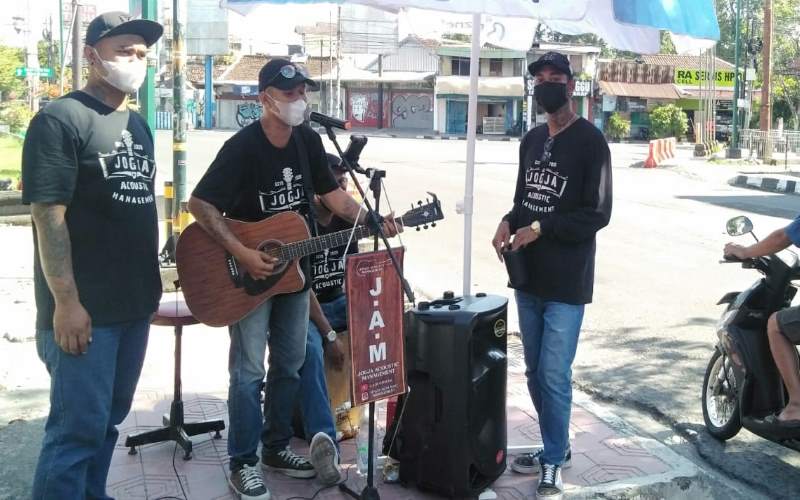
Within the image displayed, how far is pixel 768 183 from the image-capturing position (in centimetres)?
2083

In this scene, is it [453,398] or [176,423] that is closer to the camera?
[453,398]

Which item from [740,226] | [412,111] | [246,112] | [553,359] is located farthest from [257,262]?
[246,112]

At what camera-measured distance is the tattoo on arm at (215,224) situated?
373 centimetres

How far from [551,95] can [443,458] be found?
1.76 metres

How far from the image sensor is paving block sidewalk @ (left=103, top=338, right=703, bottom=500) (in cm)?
401

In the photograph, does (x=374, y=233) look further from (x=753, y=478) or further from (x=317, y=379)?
(x=753, y=478)

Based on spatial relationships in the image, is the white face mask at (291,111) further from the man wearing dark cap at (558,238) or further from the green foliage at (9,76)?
the green foliage at (9,76)

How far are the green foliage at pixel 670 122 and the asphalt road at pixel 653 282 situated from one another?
92.3 ft

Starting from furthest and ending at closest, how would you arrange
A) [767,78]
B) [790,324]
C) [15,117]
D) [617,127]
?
1. [617,127]
2. [767,78]
3. [15,117]
4. [790,324]

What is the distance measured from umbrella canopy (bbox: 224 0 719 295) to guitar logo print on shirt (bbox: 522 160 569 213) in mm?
386

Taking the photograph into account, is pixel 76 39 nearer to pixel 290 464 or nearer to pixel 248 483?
pixel 290 464

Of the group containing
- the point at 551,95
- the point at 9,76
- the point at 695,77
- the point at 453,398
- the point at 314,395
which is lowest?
the point at 314,395

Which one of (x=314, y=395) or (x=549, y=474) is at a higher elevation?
(x=314, y=395)

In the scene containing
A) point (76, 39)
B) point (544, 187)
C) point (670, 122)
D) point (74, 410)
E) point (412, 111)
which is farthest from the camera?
point (412, 111)
